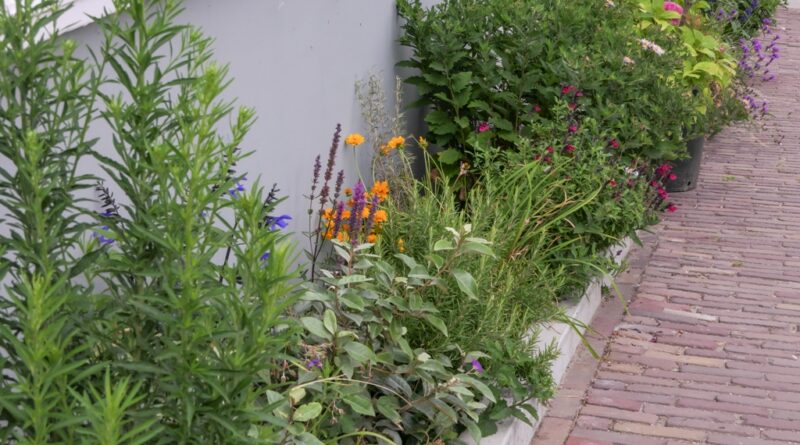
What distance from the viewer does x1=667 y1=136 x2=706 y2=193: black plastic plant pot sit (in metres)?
8.38

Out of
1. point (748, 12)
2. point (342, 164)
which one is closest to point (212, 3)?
point (342, 164)

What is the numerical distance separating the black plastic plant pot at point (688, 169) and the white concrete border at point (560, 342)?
1.76m

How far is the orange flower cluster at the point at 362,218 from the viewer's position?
470cm

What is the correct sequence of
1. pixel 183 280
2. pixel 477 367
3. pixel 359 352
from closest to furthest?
pixel 183 280, pixel 359 352, pixel 477 367

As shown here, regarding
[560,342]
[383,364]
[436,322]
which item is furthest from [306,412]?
[560,342]

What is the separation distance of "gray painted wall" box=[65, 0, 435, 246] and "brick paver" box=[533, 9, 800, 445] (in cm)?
151

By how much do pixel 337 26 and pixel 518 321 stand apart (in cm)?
158

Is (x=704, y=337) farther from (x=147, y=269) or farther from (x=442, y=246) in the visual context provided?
(x=147, y=269)

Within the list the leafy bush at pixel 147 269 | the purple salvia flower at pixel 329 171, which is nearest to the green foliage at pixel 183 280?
the leafy bush at pixel 147 269

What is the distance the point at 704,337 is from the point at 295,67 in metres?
2.53

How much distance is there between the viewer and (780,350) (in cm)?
568

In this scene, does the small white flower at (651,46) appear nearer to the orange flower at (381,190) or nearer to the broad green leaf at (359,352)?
the orange flower at (381,190)

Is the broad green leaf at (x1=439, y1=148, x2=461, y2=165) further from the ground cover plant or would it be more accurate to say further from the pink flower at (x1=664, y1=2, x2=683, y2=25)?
the pink flower at (x1=664, y1=2, x2=683, y2=25)

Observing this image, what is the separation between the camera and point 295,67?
4824mm
